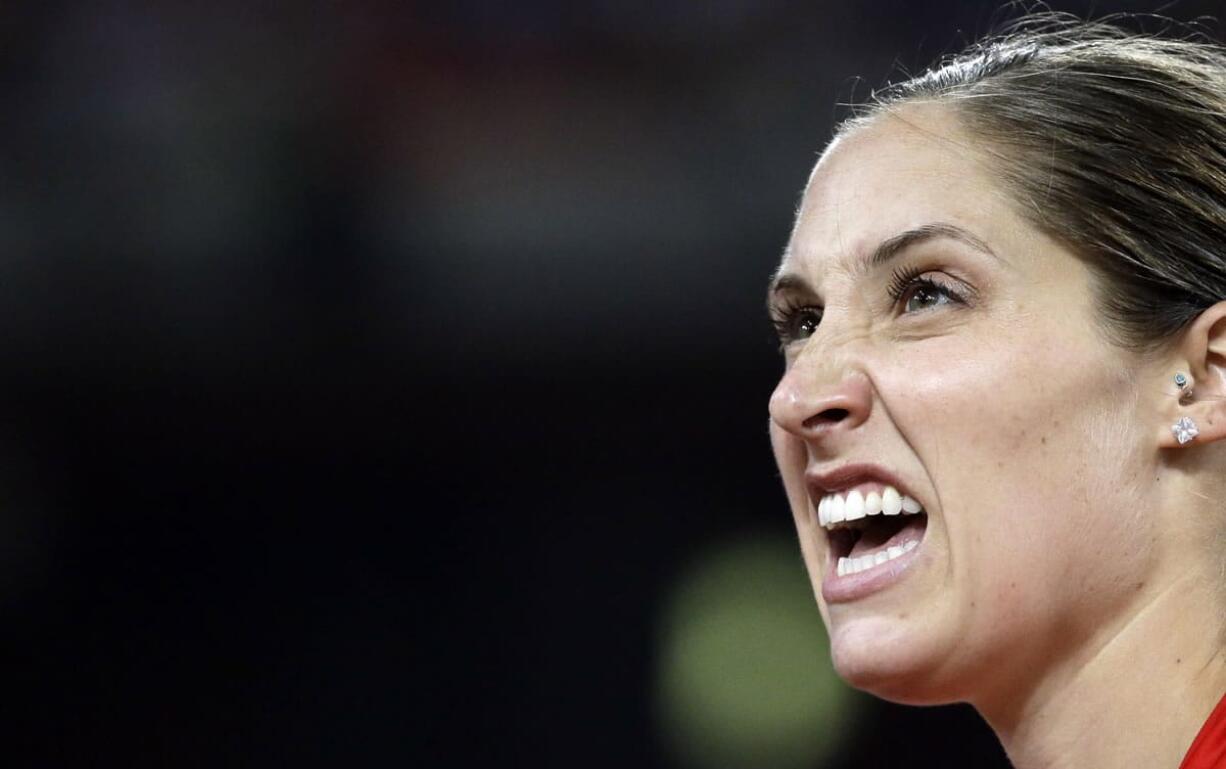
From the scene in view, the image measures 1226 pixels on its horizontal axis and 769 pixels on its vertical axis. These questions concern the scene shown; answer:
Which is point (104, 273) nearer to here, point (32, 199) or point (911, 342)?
point (32, 199)

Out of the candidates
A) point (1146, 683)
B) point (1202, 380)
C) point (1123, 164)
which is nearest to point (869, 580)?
point (1146, 683)

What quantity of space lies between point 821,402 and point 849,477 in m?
0.09

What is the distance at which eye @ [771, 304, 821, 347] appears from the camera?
1.88m

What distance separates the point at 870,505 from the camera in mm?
1681

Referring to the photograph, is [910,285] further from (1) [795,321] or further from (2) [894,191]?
(1) [795,321]

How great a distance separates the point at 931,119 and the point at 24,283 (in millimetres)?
3196

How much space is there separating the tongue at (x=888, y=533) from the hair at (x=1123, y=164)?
0.31m

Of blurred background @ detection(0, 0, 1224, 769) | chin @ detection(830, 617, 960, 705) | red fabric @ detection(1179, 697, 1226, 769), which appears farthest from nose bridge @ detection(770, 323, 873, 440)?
blurred background @ detection(0, 0, 1224, 769)

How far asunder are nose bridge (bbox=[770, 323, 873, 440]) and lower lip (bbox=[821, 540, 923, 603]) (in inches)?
6.2

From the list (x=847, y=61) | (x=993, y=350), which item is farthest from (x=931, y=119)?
(x=847, y=61)

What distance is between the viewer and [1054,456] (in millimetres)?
1581

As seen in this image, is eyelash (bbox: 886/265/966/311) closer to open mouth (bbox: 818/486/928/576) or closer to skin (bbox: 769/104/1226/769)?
skin (bbox: 769/104/1226/769)

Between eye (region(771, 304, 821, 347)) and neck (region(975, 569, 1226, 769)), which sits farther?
eye (region(771, 304, 821, 347))

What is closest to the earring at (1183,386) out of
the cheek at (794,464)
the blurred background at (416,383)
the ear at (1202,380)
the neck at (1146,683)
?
the ear at (1202,380)
